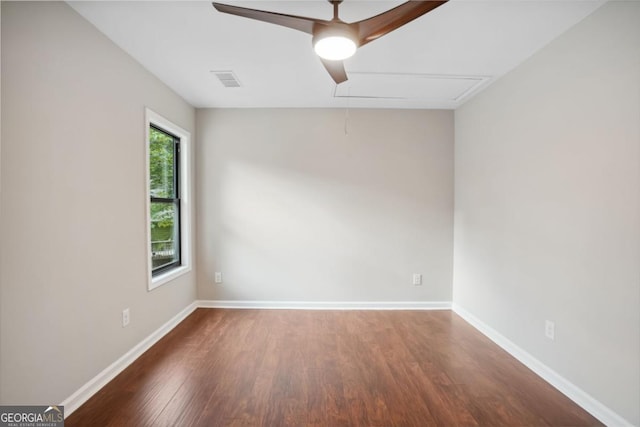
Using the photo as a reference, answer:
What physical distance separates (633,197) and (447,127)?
2258 millimetres

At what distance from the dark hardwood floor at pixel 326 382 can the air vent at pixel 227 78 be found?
250 cm

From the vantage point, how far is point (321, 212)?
3625 mm

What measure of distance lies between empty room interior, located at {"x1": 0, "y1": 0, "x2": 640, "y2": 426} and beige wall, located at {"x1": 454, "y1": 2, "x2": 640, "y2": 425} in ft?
0.05

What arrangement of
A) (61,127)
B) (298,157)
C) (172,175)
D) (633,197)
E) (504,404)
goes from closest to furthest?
(633,197) → (61,127) → (504,404) → (172,175) → (298,157)

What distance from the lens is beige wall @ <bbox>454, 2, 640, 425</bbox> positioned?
165cm

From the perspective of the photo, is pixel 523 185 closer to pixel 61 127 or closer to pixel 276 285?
pixel 276 285

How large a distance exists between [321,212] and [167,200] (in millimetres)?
1758

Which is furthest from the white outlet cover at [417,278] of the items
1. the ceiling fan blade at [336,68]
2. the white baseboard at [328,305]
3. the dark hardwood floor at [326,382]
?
the ceiling fan blade at [336,68]

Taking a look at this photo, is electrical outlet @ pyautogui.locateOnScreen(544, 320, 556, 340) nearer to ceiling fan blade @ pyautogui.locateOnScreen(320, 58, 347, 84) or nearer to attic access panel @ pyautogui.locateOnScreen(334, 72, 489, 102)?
attic access panel @ pyautogui.locateOnScreen(334, 72, 489, 102)

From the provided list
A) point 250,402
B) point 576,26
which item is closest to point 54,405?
point 250,402

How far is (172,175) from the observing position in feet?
11.0

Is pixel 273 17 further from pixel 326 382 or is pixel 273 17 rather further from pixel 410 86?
pixel 326 382

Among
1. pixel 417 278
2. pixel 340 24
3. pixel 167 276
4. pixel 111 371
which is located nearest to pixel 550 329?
pixel 417 278

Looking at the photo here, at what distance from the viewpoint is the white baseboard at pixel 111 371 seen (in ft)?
5.90
